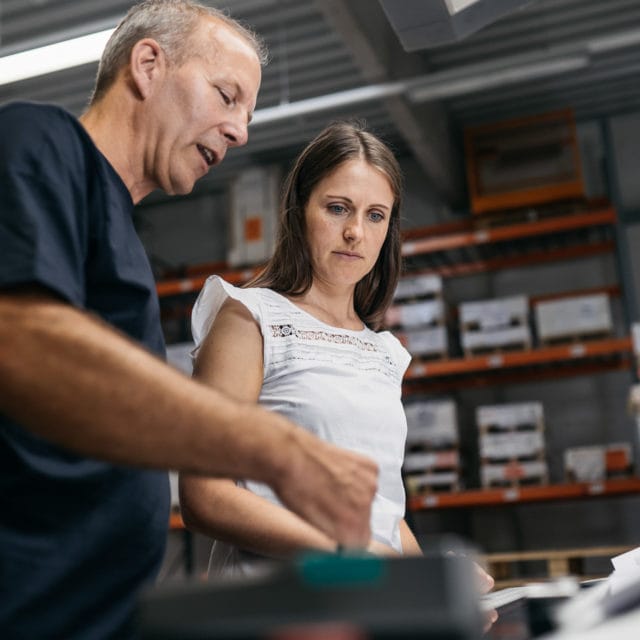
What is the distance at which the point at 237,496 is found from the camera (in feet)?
4.38

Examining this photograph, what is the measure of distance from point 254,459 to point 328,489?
85mm

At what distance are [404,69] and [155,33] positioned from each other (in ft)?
18.2

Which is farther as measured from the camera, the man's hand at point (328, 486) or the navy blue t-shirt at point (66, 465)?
the navy blue t-shirt at point (66, 465)

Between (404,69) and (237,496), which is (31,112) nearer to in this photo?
(237,496)

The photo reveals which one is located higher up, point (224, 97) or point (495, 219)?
point (495, 219)

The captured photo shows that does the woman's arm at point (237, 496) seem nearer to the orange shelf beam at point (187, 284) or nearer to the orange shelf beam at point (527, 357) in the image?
the orange shelf beam at point (527, 357)

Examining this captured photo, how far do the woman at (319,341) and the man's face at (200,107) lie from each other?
1.00ft

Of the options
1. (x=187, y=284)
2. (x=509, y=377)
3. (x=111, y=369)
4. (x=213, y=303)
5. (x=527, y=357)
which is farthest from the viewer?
(x=509, y=377)

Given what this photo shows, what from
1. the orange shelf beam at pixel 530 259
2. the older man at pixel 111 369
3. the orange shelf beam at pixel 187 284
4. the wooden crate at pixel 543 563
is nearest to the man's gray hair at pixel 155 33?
the older man at pixel 111 369

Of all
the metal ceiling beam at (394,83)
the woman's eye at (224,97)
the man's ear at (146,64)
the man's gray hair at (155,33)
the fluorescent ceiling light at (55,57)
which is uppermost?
the metal ceiling beam at (394,83)

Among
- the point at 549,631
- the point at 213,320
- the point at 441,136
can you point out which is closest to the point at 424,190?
the point at 441,136

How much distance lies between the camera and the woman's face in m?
1.86

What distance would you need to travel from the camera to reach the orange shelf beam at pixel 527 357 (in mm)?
6328

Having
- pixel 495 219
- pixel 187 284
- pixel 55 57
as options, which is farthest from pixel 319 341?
pixel 495 219
